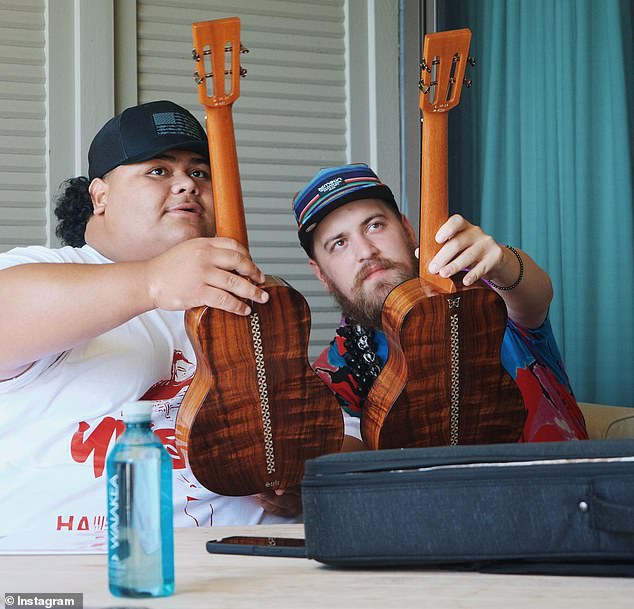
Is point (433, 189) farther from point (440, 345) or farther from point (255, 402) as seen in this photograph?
point (255, 402)

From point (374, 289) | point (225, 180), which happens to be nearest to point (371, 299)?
point (374, 289)

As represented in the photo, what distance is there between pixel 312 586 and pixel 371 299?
109cm

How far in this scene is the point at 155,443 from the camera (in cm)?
79

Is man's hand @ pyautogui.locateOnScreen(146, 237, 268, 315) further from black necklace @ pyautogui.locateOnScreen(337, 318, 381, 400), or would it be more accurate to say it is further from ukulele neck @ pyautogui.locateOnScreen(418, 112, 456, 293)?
black necklace @ pyautogui.locateOnScreen(337, 318, 381, 400)

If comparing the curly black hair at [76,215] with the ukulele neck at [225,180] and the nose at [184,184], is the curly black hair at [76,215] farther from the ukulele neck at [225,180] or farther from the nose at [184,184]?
the ukulele neck at [225,180]

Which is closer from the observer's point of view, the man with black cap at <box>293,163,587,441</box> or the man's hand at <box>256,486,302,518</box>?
the man's hand at <box>256,486,302,518</box>

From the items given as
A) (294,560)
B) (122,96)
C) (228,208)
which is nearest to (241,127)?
(122,96)

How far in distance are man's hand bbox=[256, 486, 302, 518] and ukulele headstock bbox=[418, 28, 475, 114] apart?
645mm

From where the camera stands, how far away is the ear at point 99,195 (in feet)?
6.03

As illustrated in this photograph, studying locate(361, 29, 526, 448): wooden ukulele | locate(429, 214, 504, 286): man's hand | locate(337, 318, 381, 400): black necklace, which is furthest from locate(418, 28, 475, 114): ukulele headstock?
locate(337, 318, 381, 400): black necklace

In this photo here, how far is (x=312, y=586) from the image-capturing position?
2.69 feet

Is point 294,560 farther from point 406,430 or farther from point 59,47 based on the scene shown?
point 59,47

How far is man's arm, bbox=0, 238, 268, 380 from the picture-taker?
1301mm

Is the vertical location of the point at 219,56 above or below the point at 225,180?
above
